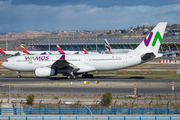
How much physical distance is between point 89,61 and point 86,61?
0.55 metres

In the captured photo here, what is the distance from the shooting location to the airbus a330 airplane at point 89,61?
42.2 metres

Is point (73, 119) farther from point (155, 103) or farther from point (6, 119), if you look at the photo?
point (155, 103)

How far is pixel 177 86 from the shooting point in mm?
35125

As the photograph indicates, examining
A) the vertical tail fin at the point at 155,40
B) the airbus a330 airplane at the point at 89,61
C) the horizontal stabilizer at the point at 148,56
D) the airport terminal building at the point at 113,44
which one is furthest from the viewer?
the airport terminal building at the point at 113,44

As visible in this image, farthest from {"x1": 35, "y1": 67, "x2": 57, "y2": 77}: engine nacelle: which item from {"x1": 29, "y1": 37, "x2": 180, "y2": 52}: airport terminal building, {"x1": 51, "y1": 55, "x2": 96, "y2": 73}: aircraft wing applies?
{"x1": 29, "y1": 37, "x2": 180, "y2": 52}: airport terminal building

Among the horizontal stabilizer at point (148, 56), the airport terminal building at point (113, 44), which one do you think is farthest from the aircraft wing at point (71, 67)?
the airport terminal building at point (113, 44)

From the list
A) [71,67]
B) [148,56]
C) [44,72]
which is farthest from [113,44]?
[44,72]

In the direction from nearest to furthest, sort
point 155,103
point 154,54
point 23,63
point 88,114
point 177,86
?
point 88,114, point 155,103, point 177,86, point 154,54, point 23,63

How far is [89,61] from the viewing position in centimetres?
4450

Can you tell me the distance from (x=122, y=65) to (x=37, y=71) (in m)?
13.7

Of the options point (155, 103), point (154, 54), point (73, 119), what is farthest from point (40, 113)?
point (154, 54)

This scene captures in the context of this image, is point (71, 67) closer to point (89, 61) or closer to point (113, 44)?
point (89, 61)

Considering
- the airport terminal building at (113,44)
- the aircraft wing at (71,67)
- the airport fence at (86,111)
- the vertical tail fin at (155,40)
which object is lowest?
the airport fence at (86,111)

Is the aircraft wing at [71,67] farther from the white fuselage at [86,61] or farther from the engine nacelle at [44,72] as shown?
the engine nacelle at [44,72]
